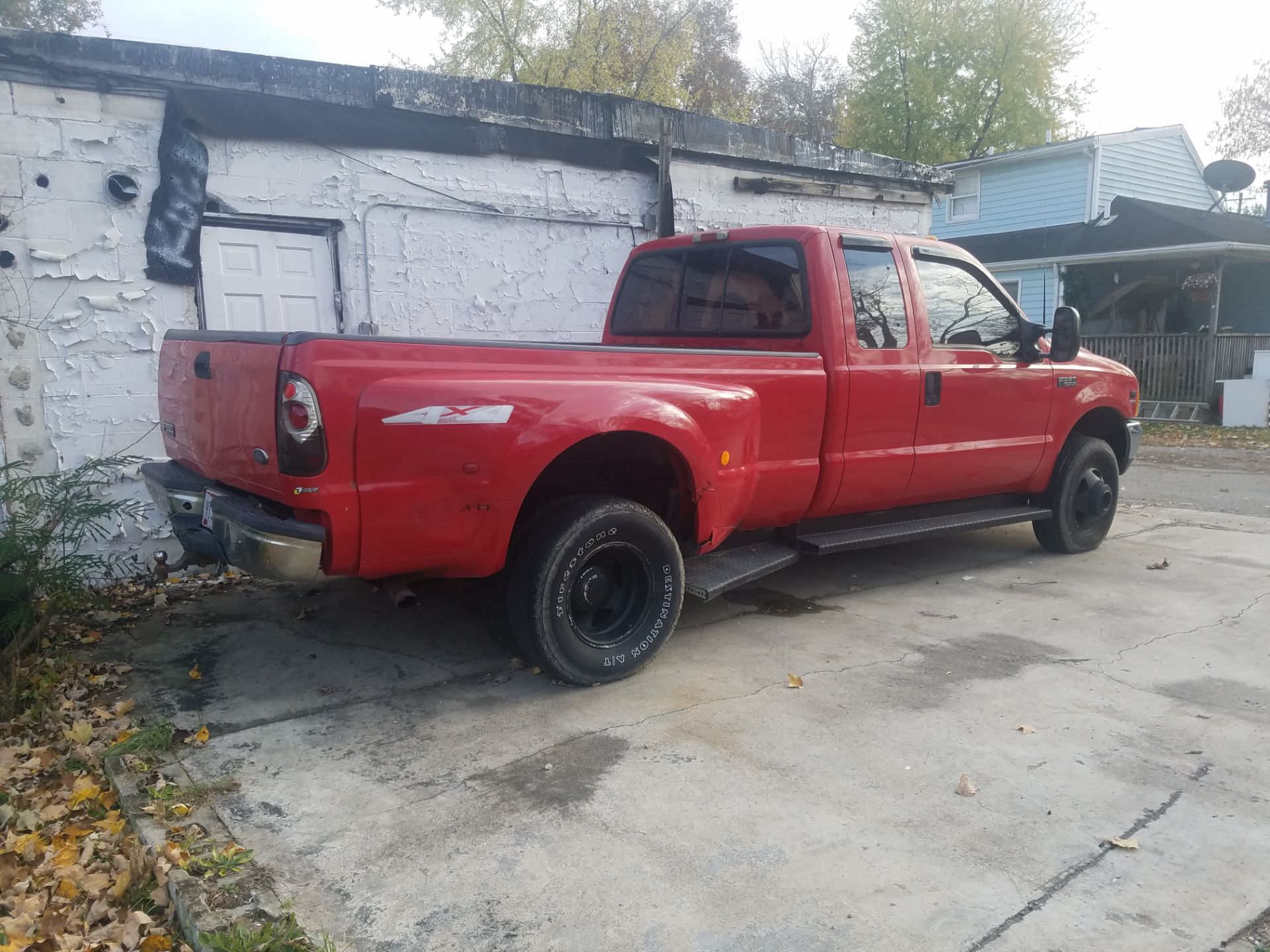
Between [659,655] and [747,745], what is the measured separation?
106 centimetres

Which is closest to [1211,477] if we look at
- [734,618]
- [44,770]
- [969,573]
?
[969,573]

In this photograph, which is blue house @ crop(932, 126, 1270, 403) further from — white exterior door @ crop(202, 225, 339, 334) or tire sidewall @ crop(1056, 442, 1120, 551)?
white exterior door @ crop(202, 225, 339, 334)

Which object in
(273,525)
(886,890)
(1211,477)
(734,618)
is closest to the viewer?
(886,890)

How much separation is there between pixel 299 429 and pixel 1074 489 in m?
5.21

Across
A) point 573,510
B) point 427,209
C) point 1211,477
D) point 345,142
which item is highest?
point 345,142

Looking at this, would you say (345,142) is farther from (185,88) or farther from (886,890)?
(886,890)

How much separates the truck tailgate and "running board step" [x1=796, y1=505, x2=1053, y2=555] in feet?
9.15

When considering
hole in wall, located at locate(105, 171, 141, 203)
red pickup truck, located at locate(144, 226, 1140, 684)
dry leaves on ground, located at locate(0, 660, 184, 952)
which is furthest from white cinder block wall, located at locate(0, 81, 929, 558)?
dry leaves on ground, located at locate(0, 660, 184, 952)

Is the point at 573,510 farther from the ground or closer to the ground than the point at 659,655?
farther from the ground

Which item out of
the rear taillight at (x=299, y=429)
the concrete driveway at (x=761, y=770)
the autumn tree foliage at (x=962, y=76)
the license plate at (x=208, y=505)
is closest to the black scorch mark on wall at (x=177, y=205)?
the concrete driveway at (x=761, y=770)

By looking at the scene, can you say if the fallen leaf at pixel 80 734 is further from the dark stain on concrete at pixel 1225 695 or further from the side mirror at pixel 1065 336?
the side mirror at pixel 1065 336

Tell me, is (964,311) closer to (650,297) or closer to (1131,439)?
(650,297)

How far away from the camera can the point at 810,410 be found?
4770 mm

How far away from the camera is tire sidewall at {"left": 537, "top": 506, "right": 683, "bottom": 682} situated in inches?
154
